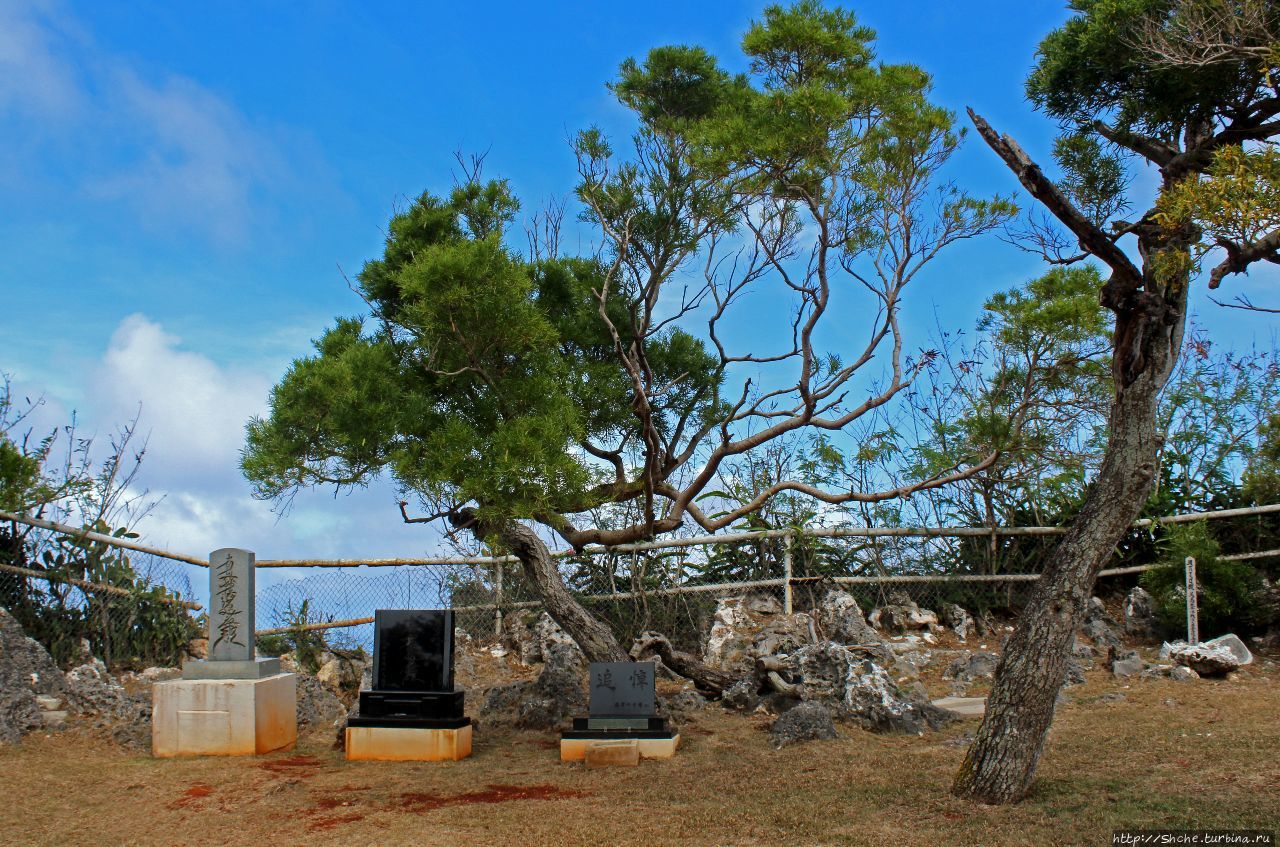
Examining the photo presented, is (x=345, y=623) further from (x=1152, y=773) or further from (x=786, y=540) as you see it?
(x=1152, y=773)

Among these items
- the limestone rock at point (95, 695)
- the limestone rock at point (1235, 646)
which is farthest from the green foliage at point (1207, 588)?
the limestone rock at point (95, 695)

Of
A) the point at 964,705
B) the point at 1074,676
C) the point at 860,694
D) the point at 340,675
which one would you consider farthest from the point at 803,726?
the point at 340,675

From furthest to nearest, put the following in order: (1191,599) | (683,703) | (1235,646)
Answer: (1191,599) → (1235,646) → (683,703)

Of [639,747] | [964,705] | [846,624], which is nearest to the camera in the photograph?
[639,747]

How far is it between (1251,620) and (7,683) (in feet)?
38.2

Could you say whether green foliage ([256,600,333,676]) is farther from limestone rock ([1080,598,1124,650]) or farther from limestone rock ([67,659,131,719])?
limestone rock ([1080,598,1124,650])

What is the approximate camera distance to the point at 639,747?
668 cm

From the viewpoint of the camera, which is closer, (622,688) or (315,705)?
(622,688)

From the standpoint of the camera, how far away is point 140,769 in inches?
270

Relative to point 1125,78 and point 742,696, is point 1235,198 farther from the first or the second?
point 742,696

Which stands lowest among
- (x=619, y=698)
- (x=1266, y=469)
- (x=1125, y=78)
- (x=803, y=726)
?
(x=803, y=726)

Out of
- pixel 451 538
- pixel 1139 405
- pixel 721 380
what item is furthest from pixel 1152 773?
pixel 451 538

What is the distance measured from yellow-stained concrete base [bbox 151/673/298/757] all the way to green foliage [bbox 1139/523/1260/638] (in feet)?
28.9

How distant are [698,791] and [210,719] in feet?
13.0
